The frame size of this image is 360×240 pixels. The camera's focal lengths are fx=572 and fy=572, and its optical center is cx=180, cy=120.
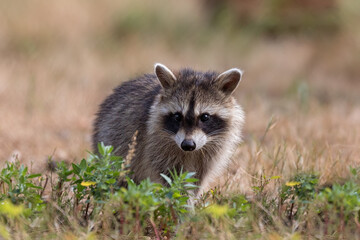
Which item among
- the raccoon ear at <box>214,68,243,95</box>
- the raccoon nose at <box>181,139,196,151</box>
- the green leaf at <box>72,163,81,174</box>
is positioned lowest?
the green leaf at <box>72,163,81,174</box>

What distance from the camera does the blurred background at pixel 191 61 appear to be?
580cm

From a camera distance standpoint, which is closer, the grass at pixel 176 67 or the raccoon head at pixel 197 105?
the grass at pixel 176 67

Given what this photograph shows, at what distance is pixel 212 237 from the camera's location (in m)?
3.11

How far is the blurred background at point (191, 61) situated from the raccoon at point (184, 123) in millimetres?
409

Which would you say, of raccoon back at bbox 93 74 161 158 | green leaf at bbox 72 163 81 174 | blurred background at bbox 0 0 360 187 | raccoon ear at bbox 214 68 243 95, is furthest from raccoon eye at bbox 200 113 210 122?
green leaf at bbox 72 163 81 174

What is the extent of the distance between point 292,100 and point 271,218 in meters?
4.13

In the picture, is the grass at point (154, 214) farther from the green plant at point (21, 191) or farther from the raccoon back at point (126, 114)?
the raccoon back at point (126, 114)

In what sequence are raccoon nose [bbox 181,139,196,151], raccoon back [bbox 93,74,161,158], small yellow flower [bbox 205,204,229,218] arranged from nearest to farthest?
1. small yellow flower [bbox 205,204,229,218]
2. raccoon nose [bbox 181,139,196,151]
3. raccoon back [bbox 93,74,161,158]

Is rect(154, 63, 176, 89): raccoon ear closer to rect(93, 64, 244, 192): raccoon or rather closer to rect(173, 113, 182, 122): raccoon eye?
rect(93, 64, 244, 192): raccoon

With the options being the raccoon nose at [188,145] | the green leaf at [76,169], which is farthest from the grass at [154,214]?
the raccoon nose at [188,145]

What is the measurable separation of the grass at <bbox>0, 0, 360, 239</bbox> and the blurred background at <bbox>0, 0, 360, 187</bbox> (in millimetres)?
25

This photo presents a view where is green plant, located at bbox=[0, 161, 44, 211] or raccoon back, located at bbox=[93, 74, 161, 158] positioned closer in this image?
green plant, located at bbox=[0, 161, 44, 211]

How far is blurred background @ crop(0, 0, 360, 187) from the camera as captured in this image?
19.0 ft

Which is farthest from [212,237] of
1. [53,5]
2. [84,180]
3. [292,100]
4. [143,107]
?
[53,5]
